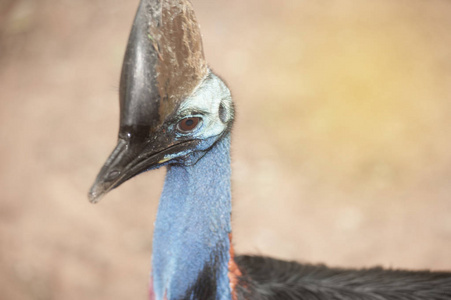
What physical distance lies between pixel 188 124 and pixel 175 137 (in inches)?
2.0

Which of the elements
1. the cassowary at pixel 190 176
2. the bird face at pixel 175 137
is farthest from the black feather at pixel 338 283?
the bird face at pixel 175 137

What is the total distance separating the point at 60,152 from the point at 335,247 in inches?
82.7

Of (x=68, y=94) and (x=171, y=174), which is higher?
(x=68, y=94)

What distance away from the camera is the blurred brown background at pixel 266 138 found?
3.15 m

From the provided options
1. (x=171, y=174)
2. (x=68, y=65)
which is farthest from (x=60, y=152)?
(x=171, y=174)

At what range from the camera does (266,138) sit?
3809mm

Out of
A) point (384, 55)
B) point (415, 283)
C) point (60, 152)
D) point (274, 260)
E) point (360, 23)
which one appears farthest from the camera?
point (360, 23)

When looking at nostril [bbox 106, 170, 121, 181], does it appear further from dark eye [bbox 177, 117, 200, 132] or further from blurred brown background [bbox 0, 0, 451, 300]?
blurred brown background [bbox 0, 0, 451, 300]

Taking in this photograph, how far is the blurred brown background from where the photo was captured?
3146mm

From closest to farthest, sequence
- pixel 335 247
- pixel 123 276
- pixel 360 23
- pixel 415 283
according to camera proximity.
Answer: pixel 415 283
pixel 123 276
pixel 335 247
pixel 360 23

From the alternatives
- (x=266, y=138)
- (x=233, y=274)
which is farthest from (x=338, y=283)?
(x=266, y=138)

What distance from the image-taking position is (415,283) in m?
1.93

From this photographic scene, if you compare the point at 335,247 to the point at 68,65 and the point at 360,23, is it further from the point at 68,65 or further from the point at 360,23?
the point at 68,65

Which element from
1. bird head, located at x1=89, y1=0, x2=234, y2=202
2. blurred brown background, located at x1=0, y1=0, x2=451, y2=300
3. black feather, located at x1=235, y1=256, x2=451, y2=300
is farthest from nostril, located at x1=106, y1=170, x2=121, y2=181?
blurred brown background, located at x1=0, y1=0, x2=451, y2=300
